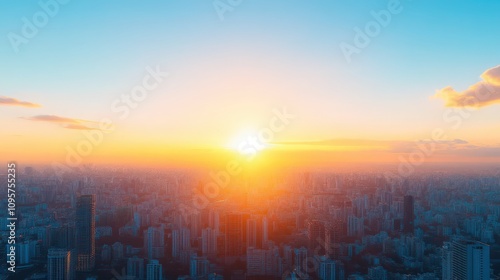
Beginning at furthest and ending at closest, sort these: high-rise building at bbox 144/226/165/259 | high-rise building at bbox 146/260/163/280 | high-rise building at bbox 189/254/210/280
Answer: high-rise building at bbox 144/226/165/259 → high-rise building at bbox 189/254/210/280 → high-rise building at bbox 146/260/163/280

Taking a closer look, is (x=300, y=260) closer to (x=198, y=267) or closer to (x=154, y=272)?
(x=198, y=267)

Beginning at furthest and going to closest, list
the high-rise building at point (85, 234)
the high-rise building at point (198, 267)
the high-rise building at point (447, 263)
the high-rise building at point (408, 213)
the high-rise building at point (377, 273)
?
1. the high-rise building at point (408, 213)
2. the high-rise building at point (85, 234)
3. the high-rise building at point (198, 267)
4. the high-rise building at point (377, 273)
5. the high-rise building at point (447, 263)

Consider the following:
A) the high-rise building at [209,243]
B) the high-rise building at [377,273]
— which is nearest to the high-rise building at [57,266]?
the high-rise building at [209,243]

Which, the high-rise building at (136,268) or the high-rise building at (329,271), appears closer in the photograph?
the high-rise building at (329,271)

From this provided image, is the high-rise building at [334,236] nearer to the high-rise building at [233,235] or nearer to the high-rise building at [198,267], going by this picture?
the high-rise building at [233,235]

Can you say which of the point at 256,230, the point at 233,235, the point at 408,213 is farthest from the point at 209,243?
the point at 408,213

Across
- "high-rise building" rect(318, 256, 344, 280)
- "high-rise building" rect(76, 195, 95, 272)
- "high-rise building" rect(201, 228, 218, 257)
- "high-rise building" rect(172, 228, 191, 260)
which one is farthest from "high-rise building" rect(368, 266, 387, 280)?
"high-rise building" rect(76, 195, 95, 272)

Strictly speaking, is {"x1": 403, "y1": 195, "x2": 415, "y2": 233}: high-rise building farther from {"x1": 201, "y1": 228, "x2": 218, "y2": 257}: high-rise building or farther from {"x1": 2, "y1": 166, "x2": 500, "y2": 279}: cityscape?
{"x1": 201, "y1": 228, "x2": 218, "y2": 257}: high-rise building
